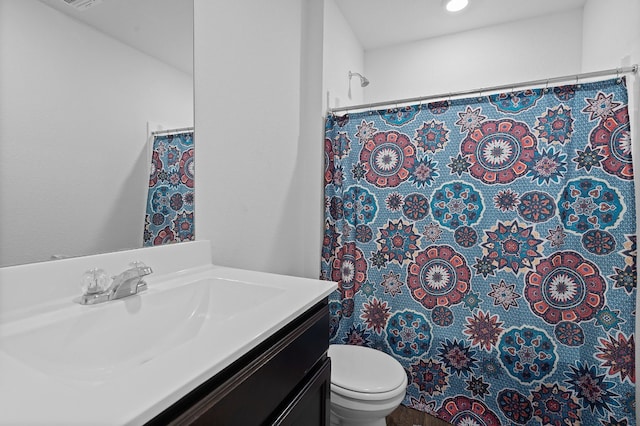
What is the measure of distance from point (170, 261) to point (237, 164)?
48 cm

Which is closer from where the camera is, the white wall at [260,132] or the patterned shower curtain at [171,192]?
the patterned shower curtain at [171,192]

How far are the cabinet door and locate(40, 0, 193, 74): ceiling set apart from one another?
42.7 inches

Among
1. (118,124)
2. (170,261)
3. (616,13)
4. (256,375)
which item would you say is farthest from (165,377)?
(616,13)

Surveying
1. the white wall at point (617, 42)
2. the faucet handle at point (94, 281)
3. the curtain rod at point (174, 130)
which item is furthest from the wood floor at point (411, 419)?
the curtain rod at point (174, 130)

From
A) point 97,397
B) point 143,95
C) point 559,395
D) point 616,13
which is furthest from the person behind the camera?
point 616,13

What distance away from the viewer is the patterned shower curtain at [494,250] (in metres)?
1.29

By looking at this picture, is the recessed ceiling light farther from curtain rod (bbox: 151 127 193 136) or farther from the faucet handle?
the faucet handle

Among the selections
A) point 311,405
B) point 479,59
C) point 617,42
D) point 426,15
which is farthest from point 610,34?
point 311,405

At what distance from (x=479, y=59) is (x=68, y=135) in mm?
2600

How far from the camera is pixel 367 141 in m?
1.76

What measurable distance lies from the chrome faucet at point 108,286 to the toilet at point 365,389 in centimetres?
91

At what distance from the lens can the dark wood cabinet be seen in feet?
1.54

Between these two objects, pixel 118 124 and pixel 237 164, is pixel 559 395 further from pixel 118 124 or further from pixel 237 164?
pixel 118 124

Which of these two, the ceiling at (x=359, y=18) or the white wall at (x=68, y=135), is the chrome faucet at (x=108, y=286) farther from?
the ceiling at (x=359, y=18)
